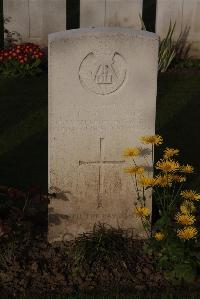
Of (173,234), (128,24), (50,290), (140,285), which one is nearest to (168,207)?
(173,234)

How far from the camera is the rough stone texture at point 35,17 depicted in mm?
11000

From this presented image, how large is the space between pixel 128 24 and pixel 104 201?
6429 millimetres

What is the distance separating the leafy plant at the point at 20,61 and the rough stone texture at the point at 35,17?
0.57 meters

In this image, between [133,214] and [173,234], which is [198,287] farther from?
[133,214]

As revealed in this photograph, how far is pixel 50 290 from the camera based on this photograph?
4.78 meters

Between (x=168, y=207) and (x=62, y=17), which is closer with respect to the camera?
(x=168, y=207)

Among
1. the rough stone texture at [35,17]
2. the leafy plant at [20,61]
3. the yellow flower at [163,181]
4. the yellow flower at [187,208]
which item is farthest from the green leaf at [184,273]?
the rough stone texture at [35,17]

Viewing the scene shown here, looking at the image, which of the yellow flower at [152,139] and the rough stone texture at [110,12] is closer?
the yellow flower at [152,139]

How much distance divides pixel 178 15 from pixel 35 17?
243 cm

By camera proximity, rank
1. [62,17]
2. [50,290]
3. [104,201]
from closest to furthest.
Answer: [50,290] < [104,201] < [62,17]

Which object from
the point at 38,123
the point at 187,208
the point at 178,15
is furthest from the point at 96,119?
the point at 178,15

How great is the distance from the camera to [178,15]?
448 inches

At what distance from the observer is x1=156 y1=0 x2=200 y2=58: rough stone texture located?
37.0 ft

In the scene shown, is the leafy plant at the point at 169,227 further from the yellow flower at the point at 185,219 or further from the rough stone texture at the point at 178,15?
the rough stone texture at the point at 178,15
